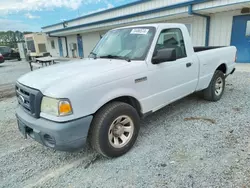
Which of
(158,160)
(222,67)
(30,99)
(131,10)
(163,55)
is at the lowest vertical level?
(158,160)

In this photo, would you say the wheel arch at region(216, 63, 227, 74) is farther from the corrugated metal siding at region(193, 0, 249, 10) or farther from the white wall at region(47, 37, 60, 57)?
the white wall at region(47, 37, 60, 57)

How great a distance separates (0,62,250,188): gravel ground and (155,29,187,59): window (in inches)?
54.1

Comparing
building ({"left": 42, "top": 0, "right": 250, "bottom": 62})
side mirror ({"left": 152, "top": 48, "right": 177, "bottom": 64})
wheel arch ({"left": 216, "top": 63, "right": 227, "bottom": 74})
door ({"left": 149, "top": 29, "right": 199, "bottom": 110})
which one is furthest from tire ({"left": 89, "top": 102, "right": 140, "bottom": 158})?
building ({"left": 42, "top": 0, "right": 250, "bottom": 62})

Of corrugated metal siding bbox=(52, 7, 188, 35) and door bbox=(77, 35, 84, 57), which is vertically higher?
corrugated metal siding bbox=(52, 7, 188, 35)

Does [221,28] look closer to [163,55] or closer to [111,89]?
[163,55]

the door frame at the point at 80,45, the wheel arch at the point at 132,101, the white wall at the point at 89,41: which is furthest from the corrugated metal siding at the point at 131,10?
the wheel arch at the point at 132,101

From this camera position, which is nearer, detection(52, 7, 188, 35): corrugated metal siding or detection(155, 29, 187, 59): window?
detection(155, 29, 187, 59): window

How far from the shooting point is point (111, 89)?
99.9 inches

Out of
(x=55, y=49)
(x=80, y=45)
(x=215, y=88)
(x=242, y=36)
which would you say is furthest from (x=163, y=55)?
(x=55, y=49)

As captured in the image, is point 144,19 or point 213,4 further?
point 144,19

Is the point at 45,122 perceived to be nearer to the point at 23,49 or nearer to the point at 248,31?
the point at 248,31

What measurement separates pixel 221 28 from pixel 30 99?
1029 cm

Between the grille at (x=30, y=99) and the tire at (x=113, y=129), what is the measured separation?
72cm

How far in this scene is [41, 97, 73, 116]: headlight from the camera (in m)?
2.19
